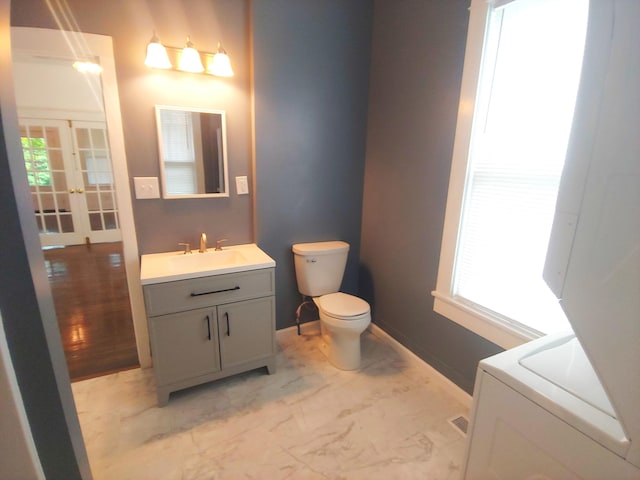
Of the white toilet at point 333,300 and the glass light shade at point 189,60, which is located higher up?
the glass light shade at point 189,60

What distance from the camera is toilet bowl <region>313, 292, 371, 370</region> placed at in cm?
211

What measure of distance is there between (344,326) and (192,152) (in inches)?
59.6

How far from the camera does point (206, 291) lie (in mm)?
1811

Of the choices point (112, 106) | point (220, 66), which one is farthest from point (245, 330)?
point (220, 66)

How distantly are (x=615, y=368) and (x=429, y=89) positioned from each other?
1761 mm

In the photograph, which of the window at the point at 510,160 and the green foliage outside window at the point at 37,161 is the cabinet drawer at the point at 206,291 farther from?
the green foliage outside window at the point at 37,161

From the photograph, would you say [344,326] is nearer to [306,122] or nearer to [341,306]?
[341,306]

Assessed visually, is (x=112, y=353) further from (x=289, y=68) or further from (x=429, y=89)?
(x=429, y=89)

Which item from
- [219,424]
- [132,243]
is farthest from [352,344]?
[132,243]

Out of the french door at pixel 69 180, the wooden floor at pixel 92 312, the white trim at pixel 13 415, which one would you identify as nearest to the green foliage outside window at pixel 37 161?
the french door at pixel 69 180

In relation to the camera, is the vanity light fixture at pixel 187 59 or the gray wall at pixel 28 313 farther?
the vanity light fixture at pixel 187 59

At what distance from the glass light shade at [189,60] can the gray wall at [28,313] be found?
132 cm

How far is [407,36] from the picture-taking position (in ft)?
6.82

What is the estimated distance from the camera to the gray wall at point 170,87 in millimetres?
1733
